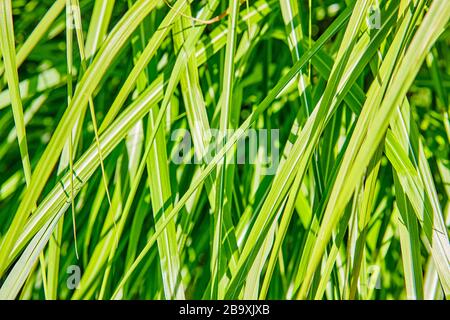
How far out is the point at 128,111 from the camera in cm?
44

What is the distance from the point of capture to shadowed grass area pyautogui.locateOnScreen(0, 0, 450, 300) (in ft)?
1.20

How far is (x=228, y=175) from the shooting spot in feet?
1.57

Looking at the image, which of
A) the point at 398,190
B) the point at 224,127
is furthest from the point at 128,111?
Result: the point at 398,190

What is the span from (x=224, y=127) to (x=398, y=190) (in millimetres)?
175

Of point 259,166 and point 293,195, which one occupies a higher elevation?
point 259,166

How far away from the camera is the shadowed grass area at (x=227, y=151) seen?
367mm

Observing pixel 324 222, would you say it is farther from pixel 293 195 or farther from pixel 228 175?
pixel 228 175

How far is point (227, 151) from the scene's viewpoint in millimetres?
396
